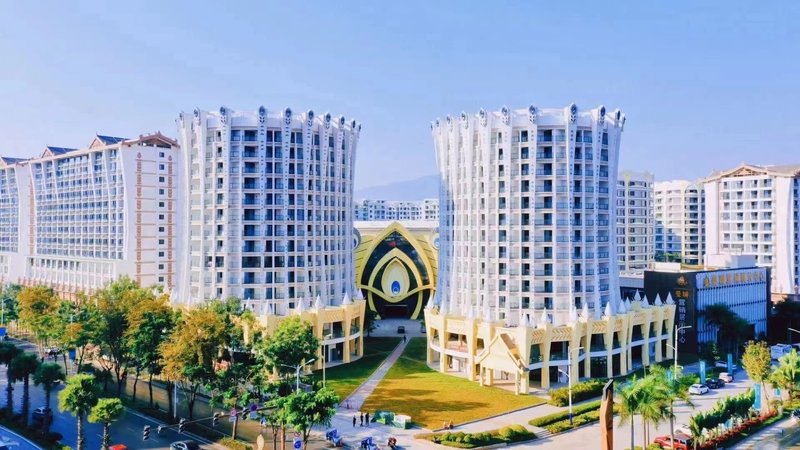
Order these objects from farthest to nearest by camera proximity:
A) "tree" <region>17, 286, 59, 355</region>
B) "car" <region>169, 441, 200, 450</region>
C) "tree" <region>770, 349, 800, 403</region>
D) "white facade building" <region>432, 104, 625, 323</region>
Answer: "tree" <region>17, 286, 59, 355</region>, "white facade building" <region>432, 104, 625, 323</region>, "tree" <region>770, 349, 800, 403</region>, "car" <region>169, 441, 200, 450</region>

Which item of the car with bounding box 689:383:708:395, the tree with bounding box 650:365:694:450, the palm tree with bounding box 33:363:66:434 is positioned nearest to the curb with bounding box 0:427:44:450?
the palm tree with bounding box 33:363:66:434

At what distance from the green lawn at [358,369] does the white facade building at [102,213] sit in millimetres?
41240

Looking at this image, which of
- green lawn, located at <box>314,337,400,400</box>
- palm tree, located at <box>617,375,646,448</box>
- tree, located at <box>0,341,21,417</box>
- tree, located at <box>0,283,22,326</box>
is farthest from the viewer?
tree, located at <box>0,283,22,326</box>

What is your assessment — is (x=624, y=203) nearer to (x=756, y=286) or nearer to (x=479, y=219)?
(x=756, y=286)

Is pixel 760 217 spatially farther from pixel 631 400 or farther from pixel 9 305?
pixel 9 305

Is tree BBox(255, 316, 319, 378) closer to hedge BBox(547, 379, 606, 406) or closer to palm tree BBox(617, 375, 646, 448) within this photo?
hedge BBox(547, 379, 606, 406)

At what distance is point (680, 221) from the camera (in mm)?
170500

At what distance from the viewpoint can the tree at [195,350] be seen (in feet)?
183

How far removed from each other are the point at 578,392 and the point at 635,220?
291 ft

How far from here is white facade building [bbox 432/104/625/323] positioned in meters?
76.9

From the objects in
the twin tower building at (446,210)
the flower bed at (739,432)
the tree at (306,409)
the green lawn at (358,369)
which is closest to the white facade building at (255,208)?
the twin tower building at (446,210)

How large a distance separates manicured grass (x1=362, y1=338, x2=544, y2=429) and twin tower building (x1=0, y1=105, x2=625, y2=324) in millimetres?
9215

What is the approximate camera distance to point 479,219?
81625 mm

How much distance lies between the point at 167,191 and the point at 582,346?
7839cm
